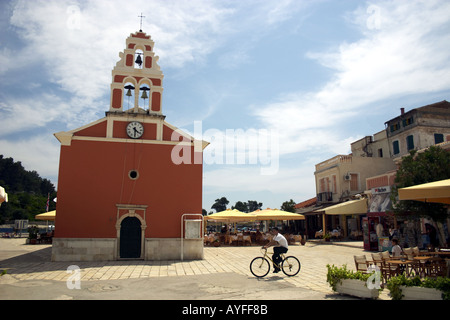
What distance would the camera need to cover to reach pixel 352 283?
7109 mm

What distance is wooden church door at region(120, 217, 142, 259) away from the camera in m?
14.4

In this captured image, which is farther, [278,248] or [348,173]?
[348,173]

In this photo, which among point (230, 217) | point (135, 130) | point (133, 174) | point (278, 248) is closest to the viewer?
point (278, 248)

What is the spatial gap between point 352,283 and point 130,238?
10164mm

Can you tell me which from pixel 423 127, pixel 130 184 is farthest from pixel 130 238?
pixel 423 127

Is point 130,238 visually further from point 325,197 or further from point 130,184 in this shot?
point 325,197

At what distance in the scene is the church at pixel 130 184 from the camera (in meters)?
14.2

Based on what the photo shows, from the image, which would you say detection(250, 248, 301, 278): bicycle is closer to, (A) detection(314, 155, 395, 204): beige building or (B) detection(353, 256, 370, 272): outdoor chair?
(B) detection(353, 256, 370, 272): outdoor chair

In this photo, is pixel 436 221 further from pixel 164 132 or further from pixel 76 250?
pixel 76 250

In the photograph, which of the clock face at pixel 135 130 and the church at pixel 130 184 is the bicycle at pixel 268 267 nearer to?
the church at pixel 130 184
